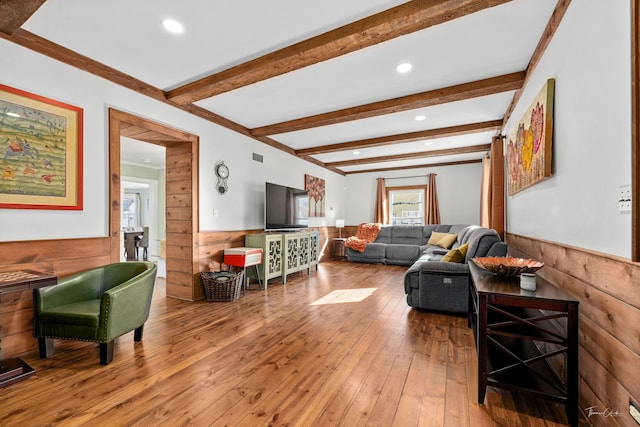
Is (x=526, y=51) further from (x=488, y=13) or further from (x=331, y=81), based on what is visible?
(x=331, y=81)

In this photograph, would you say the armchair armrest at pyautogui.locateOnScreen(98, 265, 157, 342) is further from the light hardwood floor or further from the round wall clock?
the round wall clock

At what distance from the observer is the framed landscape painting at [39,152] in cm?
223

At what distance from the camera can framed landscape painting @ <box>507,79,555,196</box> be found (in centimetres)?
211

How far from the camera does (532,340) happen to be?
68.4 inches

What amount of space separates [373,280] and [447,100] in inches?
119

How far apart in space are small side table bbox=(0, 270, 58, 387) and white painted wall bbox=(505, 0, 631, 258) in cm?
329

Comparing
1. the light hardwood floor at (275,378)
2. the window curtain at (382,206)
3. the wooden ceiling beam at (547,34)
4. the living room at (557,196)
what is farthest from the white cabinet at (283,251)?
the wooden ceiling beam at (547,34)

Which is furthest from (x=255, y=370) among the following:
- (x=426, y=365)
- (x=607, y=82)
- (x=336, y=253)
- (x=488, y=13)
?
(x=336, y=253)

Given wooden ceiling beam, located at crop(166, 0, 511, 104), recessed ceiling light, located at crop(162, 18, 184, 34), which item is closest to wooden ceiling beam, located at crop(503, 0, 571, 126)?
wooden ceiling beam, located at crop(166, 0, 511, 104)

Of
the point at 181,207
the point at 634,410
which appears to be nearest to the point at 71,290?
the point at 181,207

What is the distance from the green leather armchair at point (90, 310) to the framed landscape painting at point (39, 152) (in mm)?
700

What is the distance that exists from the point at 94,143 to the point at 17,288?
4.68 ft

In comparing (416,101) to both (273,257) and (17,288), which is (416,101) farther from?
(17,288)

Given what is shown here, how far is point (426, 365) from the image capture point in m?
2.14
